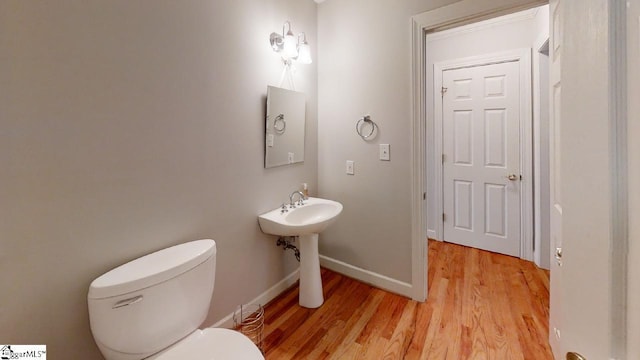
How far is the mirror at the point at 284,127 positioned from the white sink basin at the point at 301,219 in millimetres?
374

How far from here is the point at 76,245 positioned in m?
1.16

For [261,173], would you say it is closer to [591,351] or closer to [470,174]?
[591,351]

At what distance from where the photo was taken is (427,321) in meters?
1.92

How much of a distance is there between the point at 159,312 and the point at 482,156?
3120 millimetres

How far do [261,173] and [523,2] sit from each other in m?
1.94

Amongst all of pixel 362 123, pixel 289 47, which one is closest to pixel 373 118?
pixel 362 123

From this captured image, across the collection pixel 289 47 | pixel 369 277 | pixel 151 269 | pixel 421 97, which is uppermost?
pixel 289 47

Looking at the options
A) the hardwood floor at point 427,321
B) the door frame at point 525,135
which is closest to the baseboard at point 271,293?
the hardwood floor at point 427,321

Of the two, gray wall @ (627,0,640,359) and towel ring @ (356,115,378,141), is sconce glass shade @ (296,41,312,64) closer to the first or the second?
towel ring @ (356,115,378,141)

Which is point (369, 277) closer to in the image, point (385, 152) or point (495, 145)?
point (385, 152)

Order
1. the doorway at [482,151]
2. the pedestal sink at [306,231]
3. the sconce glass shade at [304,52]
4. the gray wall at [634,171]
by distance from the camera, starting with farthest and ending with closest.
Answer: the doorway at [482,151] → the sconce glass shade at [304,52] → the pedestal sink at [306,231] → the gray wall at [634,171]

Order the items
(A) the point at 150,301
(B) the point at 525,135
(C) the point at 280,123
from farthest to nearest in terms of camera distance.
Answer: (B) the point at 525,135, (C) the point at 280,123, (A) the point at 150,301

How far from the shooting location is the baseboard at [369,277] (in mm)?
2232

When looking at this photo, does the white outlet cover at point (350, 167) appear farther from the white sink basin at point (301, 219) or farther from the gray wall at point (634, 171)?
the gray wall at point (634, 171)
